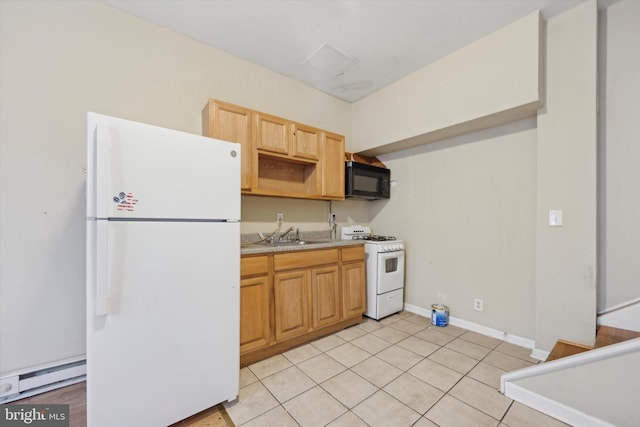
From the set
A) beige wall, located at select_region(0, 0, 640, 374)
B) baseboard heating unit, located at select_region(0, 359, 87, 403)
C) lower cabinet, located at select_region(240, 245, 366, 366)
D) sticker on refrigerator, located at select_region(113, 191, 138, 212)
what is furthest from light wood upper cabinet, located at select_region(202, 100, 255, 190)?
baseboard heating unit, located at select_region(0, 359, 87, 403)

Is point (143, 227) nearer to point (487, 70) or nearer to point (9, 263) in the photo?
point (9, 263)

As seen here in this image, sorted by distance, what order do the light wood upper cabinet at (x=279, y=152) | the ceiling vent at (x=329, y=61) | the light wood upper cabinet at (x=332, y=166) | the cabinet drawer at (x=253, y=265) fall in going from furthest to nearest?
the light wood upper cabinet at (x=332, y=166)
the ceiling vent at (x=329, y=61)
the light wood upper cabinet at (x=279, y=152)
the cabinet drawer at (x=253, y=265)

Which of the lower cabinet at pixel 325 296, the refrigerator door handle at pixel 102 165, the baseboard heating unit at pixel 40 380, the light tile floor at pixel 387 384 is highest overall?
the refrigerator door handle at pixel 102 165

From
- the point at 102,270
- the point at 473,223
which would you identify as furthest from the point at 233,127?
the point at 473,223

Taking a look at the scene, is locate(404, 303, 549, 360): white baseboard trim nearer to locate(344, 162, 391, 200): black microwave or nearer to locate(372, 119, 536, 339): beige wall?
locate(372, 119, 536, 339): beige wall

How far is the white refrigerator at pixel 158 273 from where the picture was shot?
1.22 meters

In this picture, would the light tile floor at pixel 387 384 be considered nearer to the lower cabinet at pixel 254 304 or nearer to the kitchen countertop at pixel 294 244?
the lower cabinet at pixel 254 304

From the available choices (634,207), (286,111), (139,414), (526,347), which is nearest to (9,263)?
(139,414)

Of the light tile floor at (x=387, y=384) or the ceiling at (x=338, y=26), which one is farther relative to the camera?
the ceiling at (x=338, y=26)

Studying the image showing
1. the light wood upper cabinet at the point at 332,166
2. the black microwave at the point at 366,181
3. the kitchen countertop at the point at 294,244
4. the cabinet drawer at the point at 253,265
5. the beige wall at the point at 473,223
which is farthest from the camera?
the black microwave at the point at 366,181

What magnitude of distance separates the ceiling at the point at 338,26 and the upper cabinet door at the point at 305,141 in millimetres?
725

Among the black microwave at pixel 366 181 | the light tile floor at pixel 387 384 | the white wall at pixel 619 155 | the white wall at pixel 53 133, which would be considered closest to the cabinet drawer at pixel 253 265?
the light tile floor at pixel 387 384

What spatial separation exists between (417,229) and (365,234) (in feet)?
2.24

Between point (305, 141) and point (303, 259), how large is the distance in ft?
4.28
